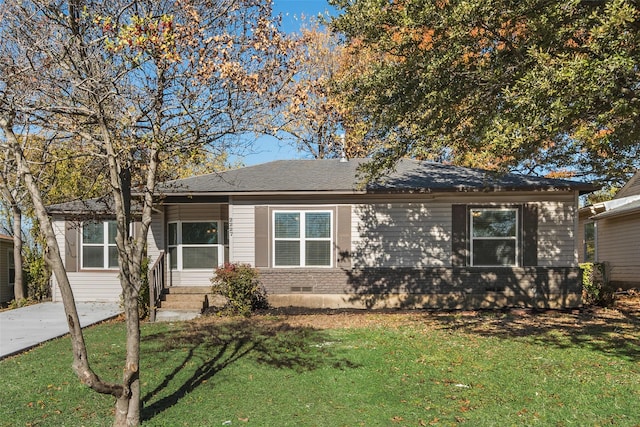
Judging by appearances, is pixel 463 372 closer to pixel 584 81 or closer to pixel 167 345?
pixel 584 81

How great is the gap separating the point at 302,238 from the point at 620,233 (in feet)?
41.5

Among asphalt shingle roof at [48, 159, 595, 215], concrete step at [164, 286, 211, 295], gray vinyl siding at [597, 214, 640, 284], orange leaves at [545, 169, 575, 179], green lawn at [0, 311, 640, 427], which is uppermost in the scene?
orange leaves at [545, 169, 575, 179]

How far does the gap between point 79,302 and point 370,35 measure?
38.1 feet

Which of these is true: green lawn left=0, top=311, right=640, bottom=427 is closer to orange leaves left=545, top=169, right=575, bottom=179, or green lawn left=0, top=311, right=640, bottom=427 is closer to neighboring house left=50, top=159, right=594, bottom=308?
neighboring house left=50, top=159, right=594, bottom=308

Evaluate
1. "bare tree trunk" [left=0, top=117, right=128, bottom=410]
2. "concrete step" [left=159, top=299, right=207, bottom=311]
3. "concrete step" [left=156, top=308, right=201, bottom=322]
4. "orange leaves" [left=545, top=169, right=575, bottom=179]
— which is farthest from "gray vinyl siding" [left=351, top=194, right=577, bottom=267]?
"orange leaves" [left=545, top=169, right=575, bottom=179]

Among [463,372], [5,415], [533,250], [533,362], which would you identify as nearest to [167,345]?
[5,415]

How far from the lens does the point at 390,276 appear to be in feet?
41.9

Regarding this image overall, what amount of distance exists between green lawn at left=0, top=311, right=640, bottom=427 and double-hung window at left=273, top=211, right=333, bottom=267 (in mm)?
2508

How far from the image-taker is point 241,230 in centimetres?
1296

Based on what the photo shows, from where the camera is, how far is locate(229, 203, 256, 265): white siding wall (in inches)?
508

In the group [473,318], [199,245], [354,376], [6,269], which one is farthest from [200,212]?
[6,269]

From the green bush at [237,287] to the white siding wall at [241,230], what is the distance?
0.79 meters

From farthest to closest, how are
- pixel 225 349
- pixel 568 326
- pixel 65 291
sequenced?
pixel 568 326, pixel 225 349, pixel 65 291

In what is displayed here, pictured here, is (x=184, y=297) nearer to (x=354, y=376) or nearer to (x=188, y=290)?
(x=188, y=290)
